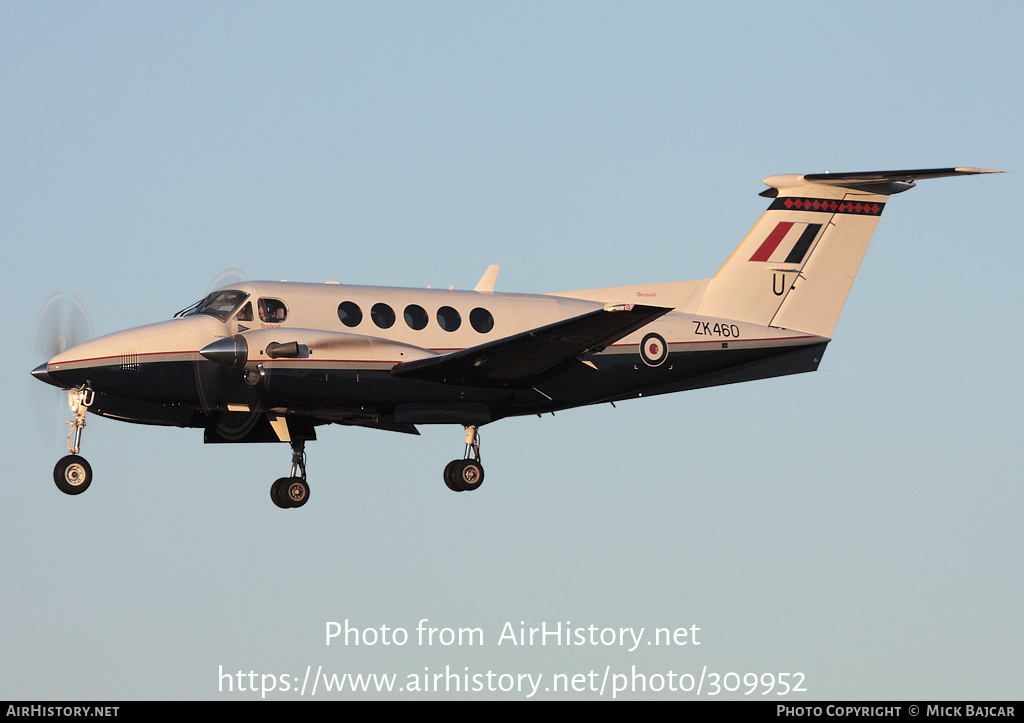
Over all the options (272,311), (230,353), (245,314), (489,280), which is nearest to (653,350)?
(489,280)

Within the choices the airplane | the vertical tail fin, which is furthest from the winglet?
the vertical tail fin

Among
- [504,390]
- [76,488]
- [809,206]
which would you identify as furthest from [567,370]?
[76,488]

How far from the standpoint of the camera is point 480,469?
938 inches

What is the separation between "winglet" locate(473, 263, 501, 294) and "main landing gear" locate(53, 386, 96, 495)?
668 cm

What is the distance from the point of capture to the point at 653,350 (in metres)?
24.7

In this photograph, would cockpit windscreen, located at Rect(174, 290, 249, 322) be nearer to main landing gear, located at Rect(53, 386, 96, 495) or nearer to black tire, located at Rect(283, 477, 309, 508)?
main landing gear, located at Rect(53, 386, 96, 495)

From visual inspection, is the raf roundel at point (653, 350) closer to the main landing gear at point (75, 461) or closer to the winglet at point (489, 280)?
the winglet at point (489, 280)

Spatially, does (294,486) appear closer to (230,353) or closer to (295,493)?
(295,493)

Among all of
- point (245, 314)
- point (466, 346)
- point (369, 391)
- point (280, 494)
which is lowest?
point (280, 494)

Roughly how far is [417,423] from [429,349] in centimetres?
120

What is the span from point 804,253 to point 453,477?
25.4 ft

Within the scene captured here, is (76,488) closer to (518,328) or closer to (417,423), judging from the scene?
(417,423)

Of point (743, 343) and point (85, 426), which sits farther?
point (743, 343)

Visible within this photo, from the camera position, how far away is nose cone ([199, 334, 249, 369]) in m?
21.4
